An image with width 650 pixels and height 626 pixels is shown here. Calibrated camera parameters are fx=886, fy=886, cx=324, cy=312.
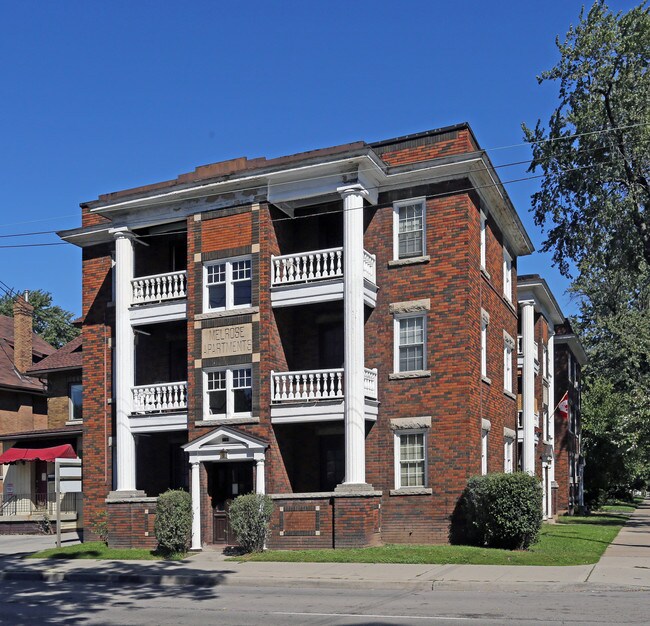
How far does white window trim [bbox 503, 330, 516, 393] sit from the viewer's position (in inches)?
1187

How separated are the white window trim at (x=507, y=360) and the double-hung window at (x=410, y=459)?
7.03 metres

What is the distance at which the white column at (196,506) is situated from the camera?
934 inches

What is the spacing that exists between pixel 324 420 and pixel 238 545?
155 inches

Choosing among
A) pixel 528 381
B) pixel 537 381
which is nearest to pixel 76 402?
pixel 528 381

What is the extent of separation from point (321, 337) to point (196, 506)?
19.5 feet

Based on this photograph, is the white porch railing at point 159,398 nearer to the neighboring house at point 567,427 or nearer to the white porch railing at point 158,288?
the white porch railing at point 158,288

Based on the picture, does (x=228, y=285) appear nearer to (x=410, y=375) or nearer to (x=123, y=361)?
(x=123, y=361)

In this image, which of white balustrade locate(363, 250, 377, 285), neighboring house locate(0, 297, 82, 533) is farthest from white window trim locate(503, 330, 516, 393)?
neighboring house locate(0, 297, 82, 533)

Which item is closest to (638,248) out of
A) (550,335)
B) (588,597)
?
(550,335)

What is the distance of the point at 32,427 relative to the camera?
42000 mm

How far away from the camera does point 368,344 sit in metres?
24.9

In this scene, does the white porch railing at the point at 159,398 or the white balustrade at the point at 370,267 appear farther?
the white porch railing at the point at 159,398

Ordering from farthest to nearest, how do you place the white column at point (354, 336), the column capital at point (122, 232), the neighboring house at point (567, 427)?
the neighboring house at point (567, 427) → the column capital at point (122, 232) → the white column at point (354, 336)

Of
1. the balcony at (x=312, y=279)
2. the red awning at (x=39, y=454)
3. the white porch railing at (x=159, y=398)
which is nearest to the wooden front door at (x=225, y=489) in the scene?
the white porch railing at (x=159, y=398)
